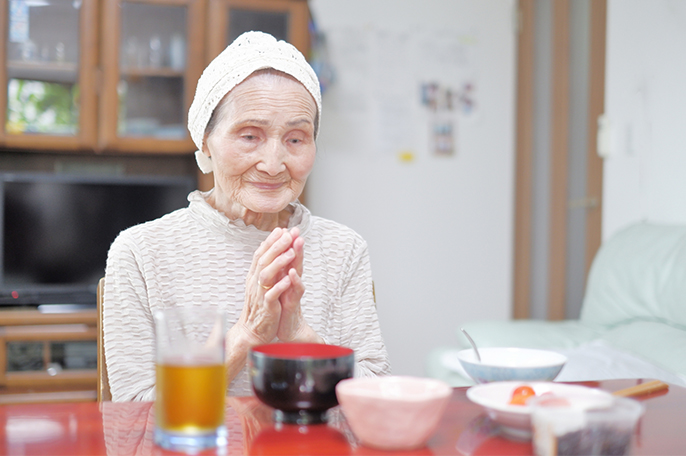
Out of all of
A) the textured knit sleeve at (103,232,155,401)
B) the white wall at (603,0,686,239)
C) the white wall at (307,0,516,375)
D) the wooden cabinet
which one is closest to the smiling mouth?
the textured knit sleeve at (103,232,155,401)

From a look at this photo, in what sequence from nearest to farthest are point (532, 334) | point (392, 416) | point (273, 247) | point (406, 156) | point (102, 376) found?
point (392, 416)
point (273, 247)
point (102, 376)
point (532, 334)
point (406, 156)

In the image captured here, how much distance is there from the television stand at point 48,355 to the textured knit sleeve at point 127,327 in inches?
64.7

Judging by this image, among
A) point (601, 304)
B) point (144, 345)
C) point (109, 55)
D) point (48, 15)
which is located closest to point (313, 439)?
point (144, 345)

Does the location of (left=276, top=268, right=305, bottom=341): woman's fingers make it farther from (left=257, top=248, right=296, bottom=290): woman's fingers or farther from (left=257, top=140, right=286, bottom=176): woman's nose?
(left=257, top=140, right=286, bottom=176): woman's nose

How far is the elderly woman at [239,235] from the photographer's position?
1078 millimetres

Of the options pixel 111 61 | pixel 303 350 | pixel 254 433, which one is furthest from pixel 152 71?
pixel 254 433

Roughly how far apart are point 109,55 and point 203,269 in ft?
6.20

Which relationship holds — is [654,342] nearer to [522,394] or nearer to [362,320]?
[362,320]

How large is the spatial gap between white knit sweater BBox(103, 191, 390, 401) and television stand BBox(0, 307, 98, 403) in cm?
162

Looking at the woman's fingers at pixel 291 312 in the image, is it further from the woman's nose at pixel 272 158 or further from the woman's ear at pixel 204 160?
the woman's ear at pixel 204 160

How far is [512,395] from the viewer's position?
694 mm

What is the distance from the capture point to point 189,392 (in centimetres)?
59

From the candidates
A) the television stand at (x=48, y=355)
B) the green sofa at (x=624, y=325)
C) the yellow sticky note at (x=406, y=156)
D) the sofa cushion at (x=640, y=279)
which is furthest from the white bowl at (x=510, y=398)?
the yellow sticky note at (x=406, y=156)

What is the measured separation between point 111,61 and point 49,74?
0.29 metres
